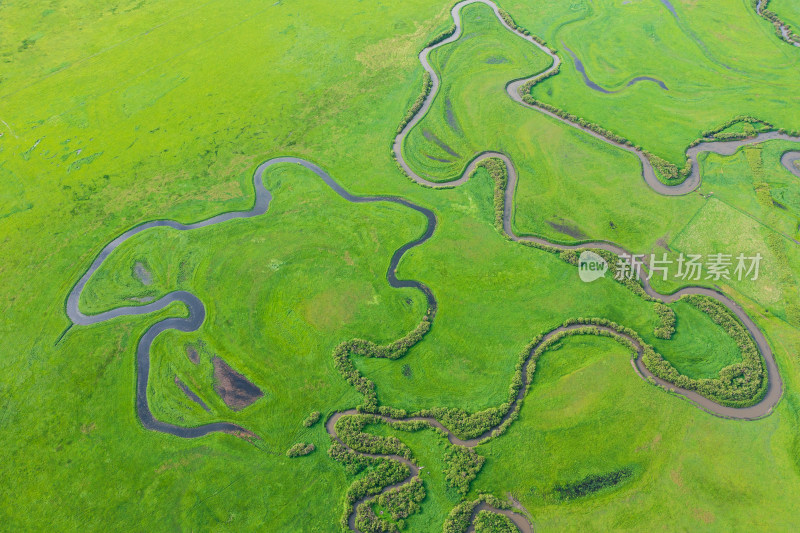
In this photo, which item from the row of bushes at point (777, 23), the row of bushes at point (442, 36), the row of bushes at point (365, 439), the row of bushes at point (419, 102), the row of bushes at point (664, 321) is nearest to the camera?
the row of bushes at point (365, 439)

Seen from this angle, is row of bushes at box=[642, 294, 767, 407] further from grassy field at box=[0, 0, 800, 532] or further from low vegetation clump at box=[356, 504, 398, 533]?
low vegetation clump at box=[356, 504, 398, 533]

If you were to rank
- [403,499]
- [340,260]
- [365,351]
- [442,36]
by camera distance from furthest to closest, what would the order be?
[442,36], [340,260], [365,351], [403,499]

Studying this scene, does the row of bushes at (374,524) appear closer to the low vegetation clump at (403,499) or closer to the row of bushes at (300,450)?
the low vegetation clump at (403,499)

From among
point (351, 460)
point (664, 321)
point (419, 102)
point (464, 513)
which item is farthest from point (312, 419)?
point (419, 102)

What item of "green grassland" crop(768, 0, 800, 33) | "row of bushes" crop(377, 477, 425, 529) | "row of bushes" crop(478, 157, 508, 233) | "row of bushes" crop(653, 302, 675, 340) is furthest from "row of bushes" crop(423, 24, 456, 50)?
"row of bushes" crop(377, 477, 425, 529)

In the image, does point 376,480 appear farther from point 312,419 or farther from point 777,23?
point 777,23

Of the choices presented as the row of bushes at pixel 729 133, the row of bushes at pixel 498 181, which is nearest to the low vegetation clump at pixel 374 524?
the row of bushes at pixel 498 181
